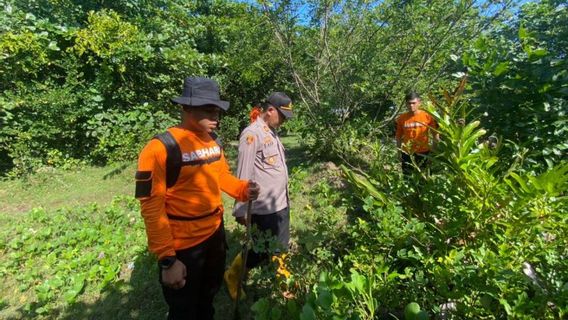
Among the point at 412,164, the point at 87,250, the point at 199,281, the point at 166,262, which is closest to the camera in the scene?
the point at 166,262

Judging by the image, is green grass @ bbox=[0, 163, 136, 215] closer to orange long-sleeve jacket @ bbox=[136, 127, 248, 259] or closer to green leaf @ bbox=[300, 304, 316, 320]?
orange long-sleeve jacket @ bbox=[136, 127, 248, 259]

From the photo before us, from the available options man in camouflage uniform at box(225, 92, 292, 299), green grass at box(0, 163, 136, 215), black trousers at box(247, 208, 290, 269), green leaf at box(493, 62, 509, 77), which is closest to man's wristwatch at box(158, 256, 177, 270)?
man in camouflage uniform at box(225, 92, 292, 299)

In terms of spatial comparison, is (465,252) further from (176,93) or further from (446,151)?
(176,93)

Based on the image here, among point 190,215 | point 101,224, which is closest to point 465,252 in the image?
point 190,215

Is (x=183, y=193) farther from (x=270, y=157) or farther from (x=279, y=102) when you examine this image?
(x=279, y=102)

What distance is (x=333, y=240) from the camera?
274 centimetres

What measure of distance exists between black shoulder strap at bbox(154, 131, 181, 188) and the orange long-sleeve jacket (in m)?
0.03

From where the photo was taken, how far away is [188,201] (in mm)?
2178

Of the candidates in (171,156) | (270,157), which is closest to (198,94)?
(171,156)

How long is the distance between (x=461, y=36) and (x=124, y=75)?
7.07m

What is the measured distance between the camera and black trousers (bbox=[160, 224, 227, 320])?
227 cm

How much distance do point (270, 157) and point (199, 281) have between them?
1.19 meters

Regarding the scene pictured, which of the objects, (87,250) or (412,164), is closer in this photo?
(412,164)

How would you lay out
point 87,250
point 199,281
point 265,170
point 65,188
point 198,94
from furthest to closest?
point 65,188
point 87,250
point 265,170
point 199,281
point 198,94
